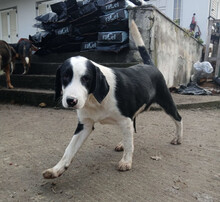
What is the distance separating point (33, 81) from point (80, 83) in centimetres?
455

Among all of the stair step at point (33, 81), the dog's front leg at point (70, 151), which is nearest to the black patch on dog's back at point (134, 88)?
the dog's front leg at point (70, 151)

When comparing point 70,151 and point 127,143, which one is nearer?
point 70,151

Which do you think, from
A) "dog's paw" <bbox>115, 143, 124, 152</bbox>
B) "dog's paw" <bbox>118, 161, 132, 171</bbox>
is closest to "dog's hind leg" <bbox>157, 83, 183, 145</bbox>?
"dog's paw" <bbox>115, 143, 124, 152</bbox>

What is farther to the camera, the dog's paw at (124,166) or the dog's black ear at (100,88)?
the dog's paw at (124,166)

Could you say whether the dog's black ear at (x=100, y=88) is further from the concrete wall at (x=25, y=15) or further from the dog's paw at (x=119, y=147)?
the concrete wall at (x=25, y=15)

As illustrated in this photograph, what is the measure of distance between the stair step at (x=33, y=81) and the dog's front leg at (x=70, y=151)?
11.8 feet

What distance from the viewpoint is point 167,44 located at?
20.9 feet

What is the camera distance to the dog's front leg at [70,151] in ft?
6.39

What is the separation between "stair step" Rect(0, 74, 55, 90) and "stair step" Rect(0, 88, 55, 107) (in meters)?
0.47

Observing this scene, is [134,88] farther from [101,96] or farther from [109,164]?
[109,164]

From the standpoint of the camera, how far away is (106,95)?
6.65ft

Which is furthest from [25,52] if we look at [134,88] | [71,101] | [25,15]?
[25,15]

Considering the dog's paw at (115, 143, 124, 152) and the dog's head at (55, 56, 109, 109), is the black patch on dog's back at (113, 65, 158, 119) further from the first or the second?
the dog's paw at (115, 143, 124, 152)

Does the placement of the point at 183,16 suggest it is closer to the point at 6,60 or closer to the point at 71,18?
the point at 71,18
